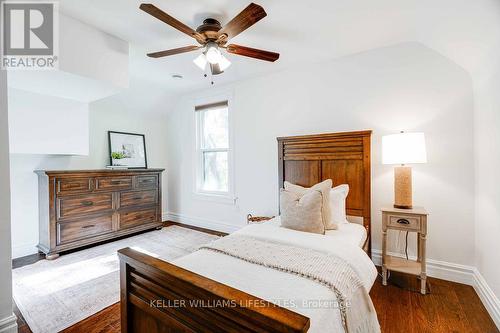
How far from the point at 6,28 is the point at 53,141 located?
1668mm

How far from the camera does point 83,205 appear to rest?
322cm

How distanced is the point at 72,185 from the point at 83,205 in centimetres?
32

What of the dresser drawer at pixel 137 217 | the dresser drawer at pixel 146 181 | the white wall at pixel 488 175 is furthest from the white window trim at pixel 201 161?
the white wall at pixel 488 175

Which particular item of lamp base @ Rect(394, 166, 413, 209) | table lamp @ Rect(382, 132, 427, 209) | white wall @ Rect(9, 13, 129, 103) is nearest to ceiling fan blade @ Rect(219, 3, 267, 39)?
white wall @ Rect(9, 13, 129, 103)

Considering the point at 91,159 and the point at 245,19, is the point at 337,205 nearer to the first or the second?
the point at 245,19

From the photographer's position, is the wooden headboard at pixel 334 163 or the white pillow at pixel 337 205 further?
the wooden headboard at pixel 334 163

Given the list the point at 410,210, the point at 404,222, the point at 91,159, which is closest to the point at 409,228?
the point at 404,222

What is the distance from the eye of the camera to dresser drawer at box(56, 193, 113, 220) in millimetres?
3014

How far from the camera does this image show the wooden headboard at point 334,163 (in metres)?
2.62

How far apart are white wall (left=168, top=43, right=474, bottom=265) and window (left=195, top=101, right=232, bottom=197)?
33cm

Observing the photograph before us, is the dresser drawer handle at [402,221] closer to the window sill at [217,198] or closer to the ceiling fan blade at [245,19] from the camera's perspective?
the ceiling fan blade at [245,19]

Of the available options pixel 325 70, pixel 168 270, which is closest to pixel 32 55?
pixel 168 270

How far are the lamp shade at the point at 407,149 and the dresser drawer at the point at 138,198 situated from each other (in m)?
3.72

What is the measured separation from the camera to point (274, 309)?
31.7 inches
